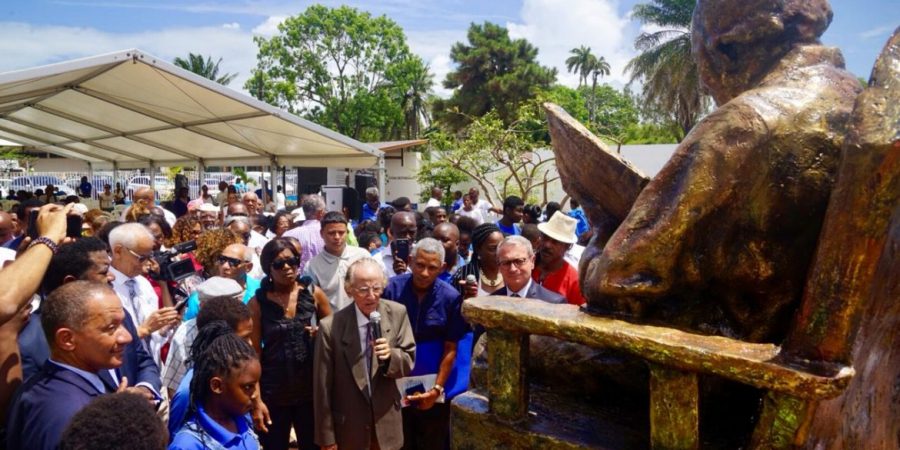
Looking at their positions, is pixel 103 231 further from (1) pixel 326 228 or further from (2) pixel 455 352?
(2) pixel 455 352

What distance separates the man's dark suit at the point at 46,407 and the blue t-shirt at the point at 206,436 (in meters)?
0.35

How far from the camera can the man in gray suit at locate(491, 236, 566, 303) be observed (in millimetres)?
3629

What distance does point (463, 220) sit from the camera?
6.50 metres

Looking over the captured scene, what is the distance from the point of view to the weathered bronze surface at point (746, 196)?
1475 millimetres

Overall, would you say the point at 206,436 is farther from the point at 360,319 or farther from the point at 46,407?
the point at 360,319

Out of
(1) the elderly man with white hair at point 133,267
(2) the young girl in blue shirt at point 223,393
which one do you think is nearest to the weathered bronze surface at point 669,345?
(2) the young girl in blue shirt at point 223,393

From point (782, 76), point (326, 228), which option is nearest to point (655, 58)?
point (326, 228)

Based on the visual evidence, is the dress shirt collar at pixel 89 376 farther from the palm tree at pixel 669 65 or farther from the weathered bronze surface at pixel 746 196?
the palm tree at pixel 669 65

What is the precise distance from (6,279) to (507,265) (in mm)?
2419

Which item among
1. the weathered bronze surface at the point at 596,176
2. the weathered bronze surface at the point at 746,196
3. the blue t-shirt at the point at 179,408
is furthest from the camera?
the blue t-shirt at the point at 179,408

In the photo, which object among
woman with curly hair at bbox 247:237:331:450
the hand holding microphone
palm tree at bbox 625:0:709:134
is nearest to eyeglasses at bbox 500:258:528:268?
the hand holding microphone

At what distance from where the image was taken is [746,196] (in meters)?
1.50

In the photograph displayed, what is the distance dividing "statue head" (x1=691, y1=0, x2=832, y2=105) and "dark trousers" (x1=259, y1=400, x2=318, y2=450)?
2982 mm

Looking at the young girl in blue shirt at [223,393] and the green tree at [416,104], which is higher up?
the green tree at [416,104]
